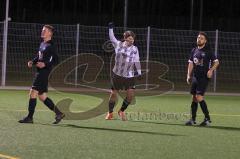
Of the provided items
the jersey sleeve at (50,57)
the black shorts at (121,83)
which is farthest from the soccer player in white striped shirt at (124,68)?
the jersey sleeve at (50,57)

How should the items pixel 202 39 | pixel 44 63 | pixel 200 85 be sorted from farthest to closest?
pixel 200 85 → pixel 202 39 → pixel 44 63

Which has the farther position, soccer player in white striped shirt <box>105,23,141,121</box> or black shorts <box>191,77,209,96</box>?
soccer player in white striped shirt <box>105,23,141,121</box>

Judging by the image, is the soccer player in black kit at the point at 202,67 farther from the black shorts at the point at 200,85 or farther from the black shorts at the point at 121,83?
the black shorts at the point at 121,83

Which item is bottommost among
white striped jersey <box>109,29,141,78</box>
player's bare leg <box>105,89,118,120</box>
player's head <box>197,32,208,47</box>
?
player's bare leg <box>105,89,118,120</box>

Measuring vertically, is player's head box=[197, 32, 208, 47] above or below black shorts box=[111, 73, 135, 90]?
above

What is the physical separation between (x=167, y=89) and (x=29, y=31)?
18.9ft

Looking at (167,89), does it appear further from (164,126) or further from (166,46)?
(164,126)

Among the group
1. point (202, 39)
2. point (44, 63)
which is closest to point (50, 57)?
point (44, 63)

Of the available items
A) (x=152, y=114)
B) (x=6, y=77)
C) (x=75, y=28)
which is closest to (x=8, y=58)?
(x=6, y=77)

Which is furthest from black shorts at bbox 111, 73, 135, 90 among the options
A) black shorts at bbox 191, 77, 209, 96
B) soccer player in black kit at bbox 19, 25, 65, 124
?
soccer player in black kit at bbox 19, 25, 65, 124

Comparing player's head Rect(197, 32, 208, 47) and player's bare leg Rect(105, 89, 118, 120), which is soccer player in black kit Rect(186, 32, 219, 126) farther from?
player's bare leg Rect(105, 89, 118, 120)

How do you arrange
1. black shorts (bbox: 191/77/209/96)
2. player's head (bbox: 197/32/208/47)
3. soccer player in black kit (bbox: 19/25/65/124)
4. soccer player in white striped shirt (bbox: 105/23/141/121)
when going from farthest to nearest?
1. soccer player in white striped shirt (bbox: 105/23/141/121)
2. black shorts (bbox: 191/77/209/96)
3. player's head (bbox: 197/32/208/47)
4. soccer player in black kit (bbox: 19/25/65/124)

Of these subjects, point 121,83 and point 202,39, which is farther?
point 121,83

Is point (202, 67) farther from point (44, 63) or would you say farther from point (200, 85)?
point (44, 63)
